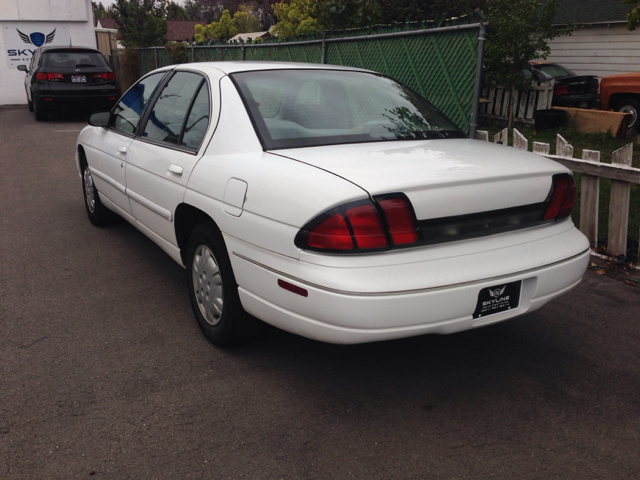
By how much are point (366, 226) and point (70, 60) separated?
1471 centimetres

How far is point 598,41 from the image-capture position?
18812mm

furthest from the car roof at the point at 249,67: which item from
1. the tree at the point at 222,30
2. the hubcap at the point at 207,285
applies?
the tree at the point at 222,30

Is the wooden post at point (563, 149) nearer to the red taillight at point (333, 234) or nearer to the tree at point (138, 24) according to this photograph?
the red taillight at point (333, 234)

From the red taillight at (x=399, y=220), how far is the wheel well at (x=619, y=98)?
477 inches

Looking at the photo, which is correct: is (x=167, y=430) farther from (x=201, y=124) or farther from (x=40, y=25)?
(x=40, y=25)

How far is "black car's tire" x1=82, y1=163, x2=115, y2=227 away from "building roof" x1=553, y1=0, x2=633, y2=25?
17.2 m

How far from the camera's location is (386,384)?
315 cm

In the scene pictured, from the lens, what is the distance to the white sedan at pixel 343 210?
2594mm

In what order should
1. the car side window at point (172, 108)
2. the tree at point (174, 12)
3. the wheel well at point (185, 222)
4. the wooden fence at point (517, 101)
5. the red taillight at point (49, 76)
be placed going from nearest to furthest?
the wheel well at point (185, 222)
the car side window at point (172, 108)
the wooden fence at point (517, 101)
the red taillight at point (49, 76)
the tree at point (174, 12)

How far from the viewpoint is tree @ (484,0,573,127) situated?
1182 centimetres

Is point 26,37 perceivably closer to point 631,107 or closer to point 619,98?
point 619,98

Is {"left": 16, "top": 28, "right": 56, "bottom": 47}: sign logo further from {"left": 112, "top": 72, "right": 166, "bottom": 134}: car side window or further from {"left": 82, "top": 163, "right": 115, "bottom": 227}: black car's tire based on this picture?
{"left": 112, "top": 72, "right": 166, "bottom": 134}: car side window

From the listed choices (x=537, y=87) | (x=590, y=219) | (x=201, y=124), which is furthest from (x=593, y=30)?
(x=201, y=124)

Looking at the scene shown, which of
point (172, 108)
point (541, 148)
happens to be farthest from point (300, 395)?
point (541, 148)
